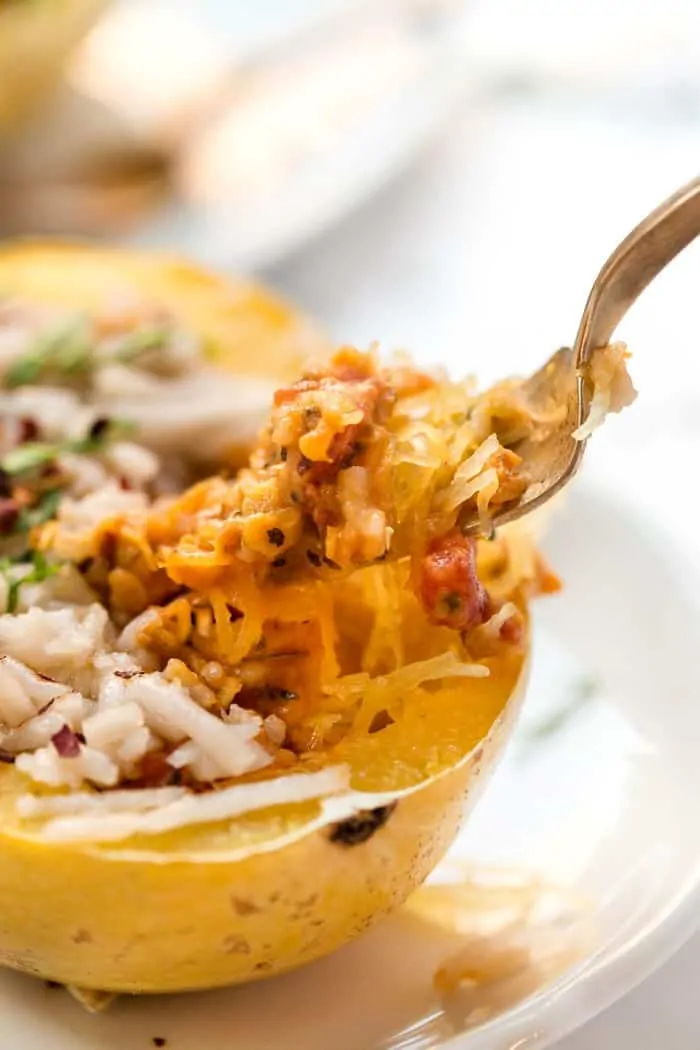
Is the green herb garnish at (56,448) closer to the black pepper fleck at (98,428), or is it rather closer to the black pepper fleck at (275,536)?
the black pepper fleck at (98,428)

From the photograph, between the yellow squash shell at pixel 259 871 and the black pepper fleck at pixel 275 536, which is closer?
the yellow squash shell at pixel 259 871

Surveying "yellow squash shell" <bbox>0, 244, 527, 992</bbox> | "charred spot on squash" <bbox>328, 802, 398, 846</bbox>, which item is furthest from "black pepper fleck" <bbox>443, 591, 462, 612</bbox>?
"charred spot on squash" <bbox>328, 802, 398, 846</bbox>

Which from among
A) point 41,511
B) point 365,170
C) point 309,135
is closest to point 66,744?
point 41,511

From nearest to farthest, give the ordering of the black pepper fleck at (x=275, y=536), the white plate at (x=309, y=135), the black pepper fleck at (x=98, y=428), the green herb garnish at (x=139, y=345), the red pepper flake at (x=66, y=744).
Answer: the red pepper flake at (x=66, y=744), the black pepper fleck at (x=275, y=536), the black pepper fleck at (x=98, y=428), the green herb garnish at (x=139, y=345), the white plate at (x=309, y=135)

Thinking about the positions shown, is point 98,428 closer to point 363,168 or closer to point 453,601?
point 453,601

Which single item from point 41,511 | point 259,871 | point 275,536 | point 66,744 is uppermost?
point 41,511

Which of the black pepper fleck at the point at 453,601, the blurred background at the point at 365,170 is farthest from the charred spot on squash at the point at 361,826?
the blurred background at the point at 365,170
